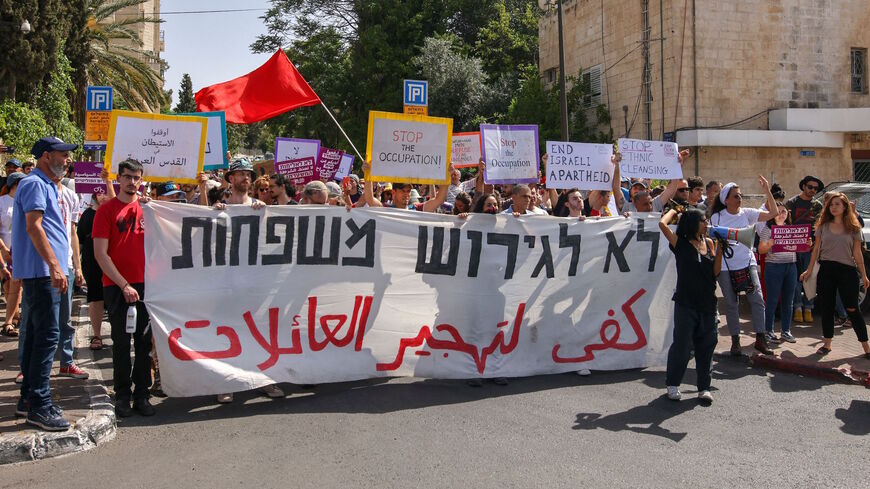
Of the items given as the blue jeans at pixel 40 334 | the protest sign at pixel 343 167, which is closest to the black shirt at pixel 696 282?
the blue jeans at pixel 40 334

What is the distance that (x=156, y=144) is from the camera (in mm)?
6648

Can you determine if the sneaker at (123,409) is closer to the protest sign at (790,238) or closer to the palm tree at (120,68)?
the protest sign at (790,238)

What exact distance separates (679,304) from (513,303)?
4.84 feet

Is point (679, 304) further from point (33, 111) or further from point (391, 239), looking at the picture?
point (33, 111)

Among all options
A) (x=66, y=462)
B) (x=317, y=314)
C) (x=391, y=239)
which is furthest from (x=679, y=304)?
(x=66, y=462)

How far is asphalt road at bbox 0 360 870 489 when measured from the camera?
14.9ft

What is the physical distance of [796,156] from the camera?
2298cm

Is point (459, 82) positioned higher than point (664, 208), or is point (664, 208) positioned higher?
point (459, 82)

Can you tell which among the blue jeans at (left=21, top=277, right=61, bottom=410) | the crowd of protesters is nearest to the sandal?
the crowd of protesters

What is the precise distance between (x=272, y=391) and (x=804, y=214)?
7.04 m

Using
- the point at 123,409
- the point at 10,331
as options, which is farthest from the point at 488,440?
the point at 10,331

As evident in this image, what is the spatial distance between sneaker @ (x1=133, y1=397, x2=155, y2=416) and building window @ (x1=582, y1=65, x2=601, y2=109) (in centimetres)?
2238

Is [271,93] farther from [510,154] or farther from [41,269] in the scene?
[41,269]

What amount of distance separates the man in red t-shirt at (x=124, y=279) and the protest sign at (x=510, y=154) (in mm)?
4054
